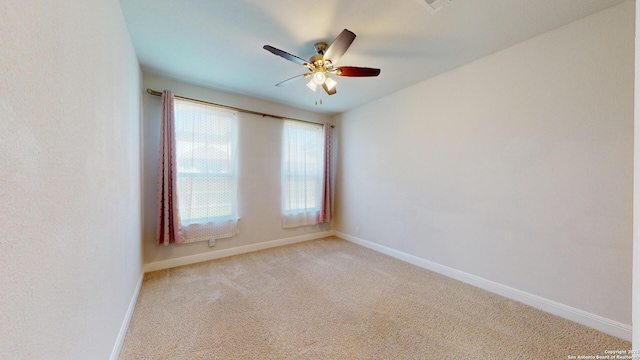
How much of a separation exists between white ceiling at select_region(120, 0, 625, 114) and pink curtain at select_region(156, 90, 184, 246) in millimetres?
520

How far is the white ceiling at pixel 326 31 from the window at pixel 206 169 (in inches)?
21.7

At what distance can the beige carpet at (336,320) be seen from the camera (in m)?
1.49

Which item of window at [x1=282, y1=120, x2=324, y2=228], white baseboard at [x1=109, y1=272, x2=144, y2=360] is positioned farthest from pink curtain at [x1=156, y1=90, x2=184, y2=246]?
window at [x1=282, y1=120, x2=324, y2=228]

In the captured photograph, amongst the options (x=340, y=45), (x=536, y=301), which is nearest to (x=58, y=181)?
(x=340, y=45)

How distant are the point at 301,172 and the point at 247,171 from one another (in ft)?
3.14

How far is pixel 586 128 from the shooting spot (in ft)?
5.66

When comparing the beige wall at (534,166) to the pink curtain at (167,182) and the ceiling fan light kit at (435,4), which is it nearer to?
the ceiling fan light kit at (435,4)

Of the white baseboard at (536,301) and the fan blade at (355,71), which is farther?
the fan blade at (355,71)

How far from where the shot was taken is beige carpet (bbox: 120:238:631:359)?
149 centimetres

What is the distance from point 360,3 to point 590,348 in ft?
9.65

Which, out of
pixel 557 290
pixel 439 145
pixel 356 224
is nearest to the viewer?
pixel 557 290

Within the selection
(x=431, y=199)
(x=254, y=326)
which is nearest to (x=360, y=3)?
(x=431, y=199)

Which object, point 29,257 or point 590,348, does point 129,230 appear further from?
point 590,348

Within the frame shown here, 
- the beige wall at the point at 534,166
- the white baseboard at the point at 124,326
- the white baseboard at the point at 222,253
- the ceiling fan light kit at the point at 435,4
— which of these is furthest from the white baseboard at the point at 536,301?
the white baseboard at the point at 124,326
